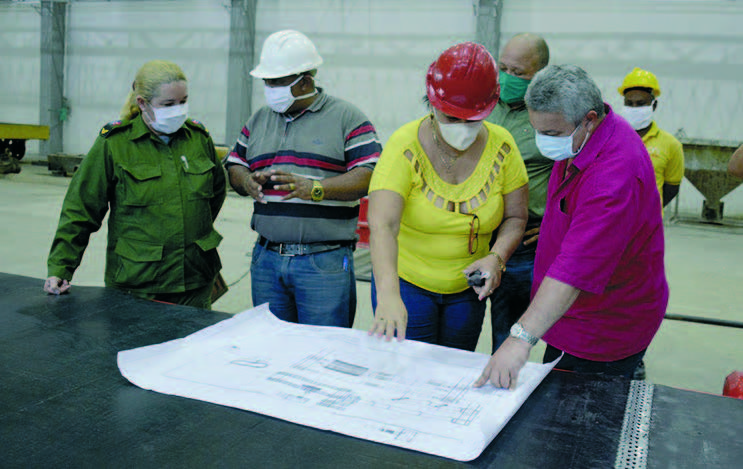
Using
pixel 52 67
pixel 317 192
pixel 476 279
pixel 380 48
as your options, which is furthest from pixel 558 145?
pixel 52 67

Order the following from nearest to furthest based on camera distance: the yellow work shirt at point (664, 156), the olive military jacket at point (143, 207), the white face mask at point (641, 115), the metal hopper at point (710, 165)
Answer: the olive military jacket at point (143, 207), the yellow work shirt at point (664, 156), the white face mask at point (641, 115), the metal hopper at point (710, 165)

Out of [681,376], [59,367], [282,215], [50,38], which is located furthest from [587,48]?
[50,38]

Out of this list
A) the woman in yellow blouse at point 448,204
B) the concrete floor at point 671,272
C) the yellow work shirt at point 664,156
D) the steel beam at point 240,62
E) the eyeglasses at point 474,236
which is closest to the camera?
the woman in yellow blouse at point 448,204

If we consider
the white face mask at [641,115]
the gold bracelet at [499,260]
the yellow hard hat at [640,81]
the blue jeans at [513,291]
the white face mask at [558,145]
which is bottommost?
the blue jeans at [513,291]

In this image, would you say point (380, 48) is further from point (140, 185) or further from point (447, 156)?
point (447, 156)

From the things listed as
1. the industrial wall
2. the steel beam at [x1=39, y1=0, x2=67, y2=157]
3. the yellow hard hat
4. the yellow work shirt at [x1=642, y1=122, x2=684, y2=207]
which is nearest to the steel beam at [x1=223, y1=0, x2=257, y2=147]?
the industrial wall

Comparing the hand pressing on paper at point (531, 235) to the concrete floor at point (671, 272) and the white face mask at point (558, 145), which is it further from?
the concrete floor at point (671, 272)

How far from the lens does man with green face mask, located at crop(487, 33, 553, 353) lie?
2.09m

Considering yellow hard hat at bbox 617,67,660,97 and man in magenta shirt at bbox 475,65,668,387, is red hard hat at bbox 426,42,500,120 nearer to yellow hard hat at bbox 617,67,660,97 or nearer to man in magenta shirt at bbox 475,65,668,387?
man in magenta shirt at bbox 475,65,668,387

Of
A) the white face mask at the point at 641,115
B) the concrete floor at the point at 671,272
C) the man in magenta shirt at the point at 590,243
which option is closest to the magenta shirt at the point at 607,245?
the man in magenta shirt at the point at 590,243

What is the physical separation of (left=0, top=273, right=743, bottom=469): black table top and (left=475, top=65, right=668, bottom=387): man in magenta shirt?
157mm

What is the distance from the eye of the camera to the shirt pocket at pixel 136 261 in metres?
1.91

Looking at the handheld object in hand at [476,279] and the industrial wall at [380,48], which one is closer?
the handheld object in hand at [476,279]

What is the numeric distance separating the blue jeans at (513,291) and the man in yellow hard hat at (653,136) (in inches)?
Result: 46.0
